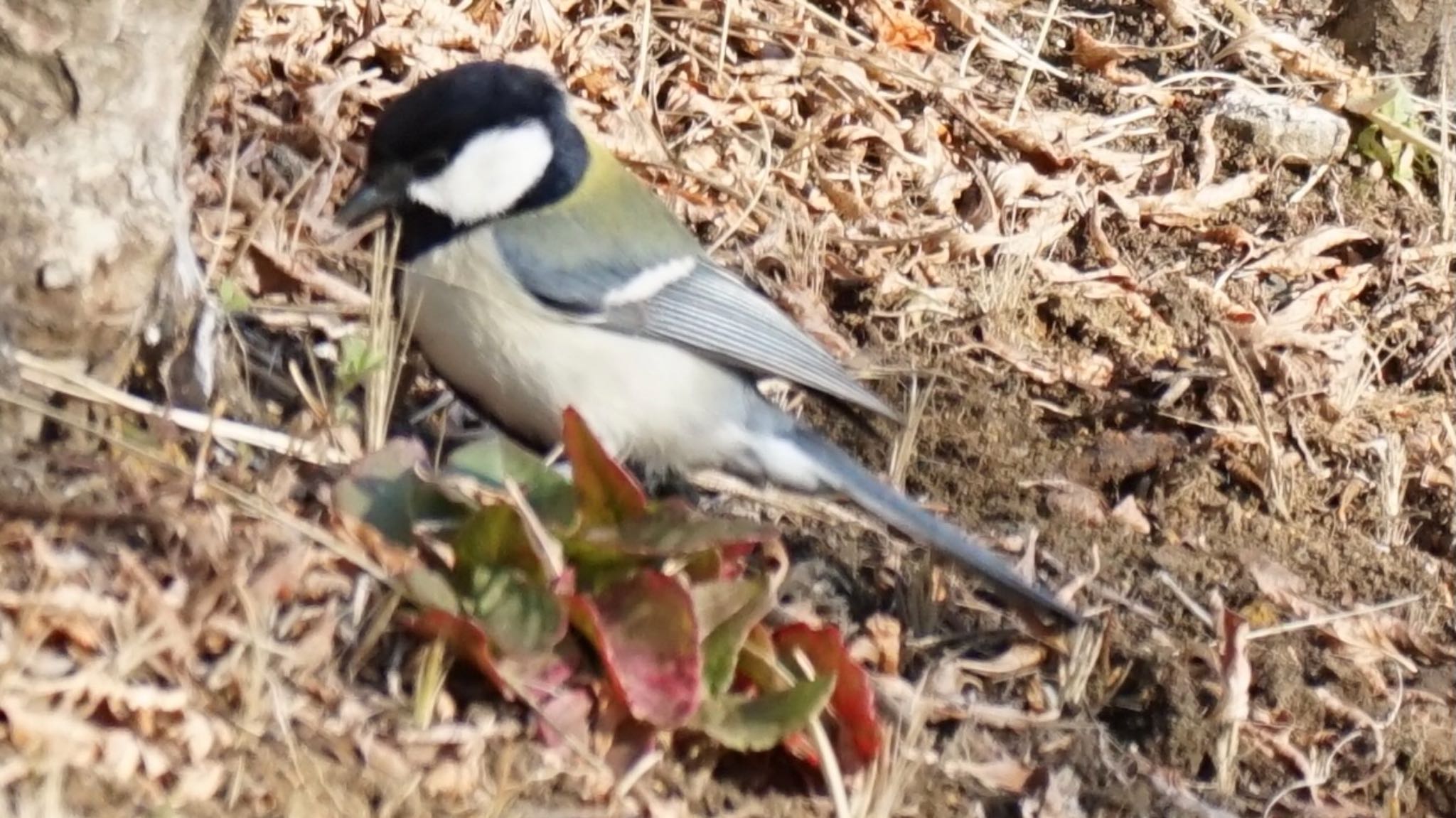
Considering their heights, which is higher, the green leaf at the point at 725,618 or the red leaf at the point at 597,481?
the red leaf at the point at 597,481

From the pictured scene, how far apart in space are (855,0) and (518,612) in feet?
7.32

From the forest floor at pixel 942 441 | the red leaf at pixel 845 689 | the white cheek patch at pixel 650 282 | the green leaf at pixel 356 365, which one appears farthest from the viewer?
the white cheek patch at pixel 650 282

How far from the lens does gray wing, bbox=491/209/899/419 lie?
8.36ft

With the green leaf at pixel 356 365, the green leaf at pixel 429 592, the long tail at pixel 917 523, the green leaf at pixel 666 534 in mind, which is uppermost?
the green leaf at pixel 666 534

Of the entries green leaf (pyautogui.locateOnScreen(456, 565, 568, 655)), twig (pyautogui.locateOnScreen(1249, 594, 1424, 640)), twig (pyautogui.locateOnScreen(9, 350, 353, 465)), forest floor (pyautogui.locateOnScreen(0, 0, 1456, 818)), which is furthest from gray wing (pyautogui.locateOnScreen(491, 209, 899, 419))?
green leaf (pyautogui.locateOnScreen(456, 565, 568, 655))

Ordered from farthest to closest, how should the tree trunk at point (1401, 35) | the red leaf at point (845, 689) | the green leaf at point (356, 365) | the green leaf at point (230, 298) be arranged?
the tree trunk at point (1401, 35)
the green leaf at point (230, 298)
the green leaf at point (356, 365)
the red leaf at point (845, 689)

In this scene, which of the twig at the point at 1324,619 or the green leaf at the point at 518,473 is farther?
the twig at the point at 1324,619

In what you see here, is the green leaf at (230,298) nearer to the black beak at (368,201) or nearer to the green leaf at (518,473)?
the black beak at (368,201)

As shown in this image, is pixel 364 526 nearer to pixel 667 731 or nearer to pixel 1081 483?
pixel 667 731

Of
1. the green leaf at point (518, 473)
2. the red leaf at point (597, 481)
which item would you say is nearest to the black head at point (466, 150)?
the green leaf at point (518, 473)

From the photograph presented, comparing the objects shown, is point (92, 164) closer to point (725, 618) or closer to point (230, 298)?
point (230, 298)

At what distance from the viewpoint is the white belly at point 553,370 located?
2461mm

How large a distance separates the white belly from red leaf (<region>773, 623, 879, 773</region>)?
677mm

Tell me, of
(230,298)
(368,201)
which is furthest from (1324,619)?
(230,298)
